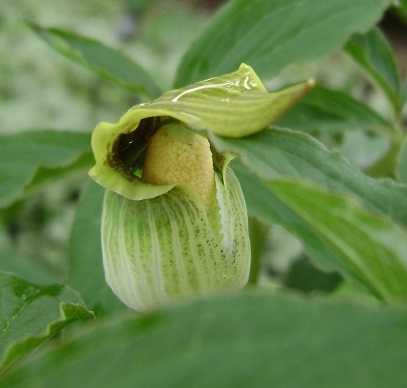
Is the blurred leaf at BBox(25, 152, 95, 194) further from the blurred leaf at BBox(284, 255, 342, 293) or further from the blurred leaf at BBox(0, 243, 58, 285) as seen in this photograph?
the blurred leaf at BBox(284, 255, 342, 293)

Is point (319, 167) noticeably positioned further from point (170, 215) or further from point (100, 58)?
point (100, 58)

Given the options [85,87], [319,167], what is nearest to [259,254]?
[319,167]

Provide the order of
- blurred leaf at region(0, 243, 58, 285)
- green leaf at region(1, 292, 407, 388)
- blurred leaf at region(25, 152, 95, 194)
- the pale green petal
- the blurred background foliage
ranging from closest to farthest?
green leaf at region(1, 292, 407, 388) → the pale green petal → blurred leaf at region(25, 152, 95, 194) → blurred leaf at region(0, 243, 58, 285) → the blurred background foliage

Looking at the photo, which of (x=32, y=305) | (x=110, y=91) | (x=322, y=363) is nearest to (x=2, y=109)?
(x=110, y=91)

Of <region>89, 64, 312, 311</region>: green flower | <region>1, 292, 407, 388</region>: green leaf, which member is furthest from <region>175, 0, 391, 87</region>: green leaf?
<region>1, 292, 407, 388</region>: green leaf

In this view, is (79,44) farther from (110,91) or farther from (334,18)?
(110,91)

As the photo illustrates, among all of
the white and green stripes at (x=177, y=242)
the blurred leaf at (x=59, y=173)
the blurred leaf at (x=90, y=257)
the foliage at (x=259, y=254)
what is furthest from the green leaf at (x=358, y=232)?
the blurred leaf at (x=59, y=173)

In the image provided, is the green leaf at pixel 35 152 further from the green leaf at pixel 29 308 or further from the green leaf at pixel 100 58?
the green leaf at pixel 29 308
